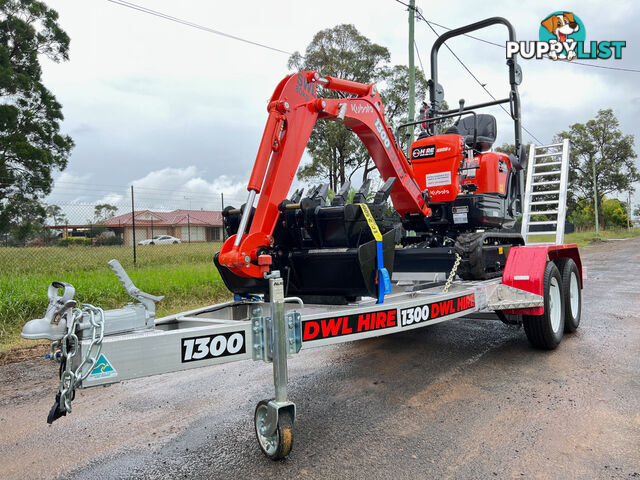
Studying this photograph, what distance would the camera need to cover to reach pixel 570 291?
6.29m

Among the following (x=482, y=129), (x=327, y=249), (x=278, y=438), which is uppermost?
(x=482, y=129)

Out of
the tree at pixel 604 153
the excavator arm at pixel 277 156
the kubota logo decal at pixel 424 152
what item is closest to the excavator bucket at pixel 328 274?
the excavator arm at pixel 277 156

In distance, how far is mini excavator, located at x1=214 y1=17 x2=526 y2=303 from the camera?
4.06 metres

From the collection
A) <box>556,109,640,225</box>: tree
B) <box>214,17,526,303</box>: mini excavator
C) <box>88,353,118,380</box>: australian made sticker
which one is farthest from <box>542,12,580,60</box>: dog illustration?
<box>556,109,640,225</box>: tree

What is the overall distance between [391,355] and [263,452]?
8.81 ft

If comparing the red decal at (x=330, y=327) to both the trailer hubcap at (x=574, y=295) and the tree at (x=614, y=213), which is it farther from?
the tree at (x=614, y=213)

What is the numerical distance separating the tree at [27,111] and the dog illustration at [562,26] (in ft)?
59.3

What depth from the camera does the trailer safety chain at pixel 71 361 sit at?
2.39 m

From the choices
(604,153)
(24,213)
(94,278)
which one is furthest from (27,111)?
(604,153)

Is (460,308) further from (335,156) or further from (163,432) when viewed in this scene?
(335,156)

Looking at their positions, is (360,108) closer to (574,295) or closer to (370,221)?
(370,221)

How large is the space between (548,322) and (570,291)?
3.68 feet

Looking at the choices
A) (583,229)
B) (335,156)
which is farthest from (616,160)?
(335,156)

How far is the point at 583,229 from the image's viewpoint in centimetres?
5319
